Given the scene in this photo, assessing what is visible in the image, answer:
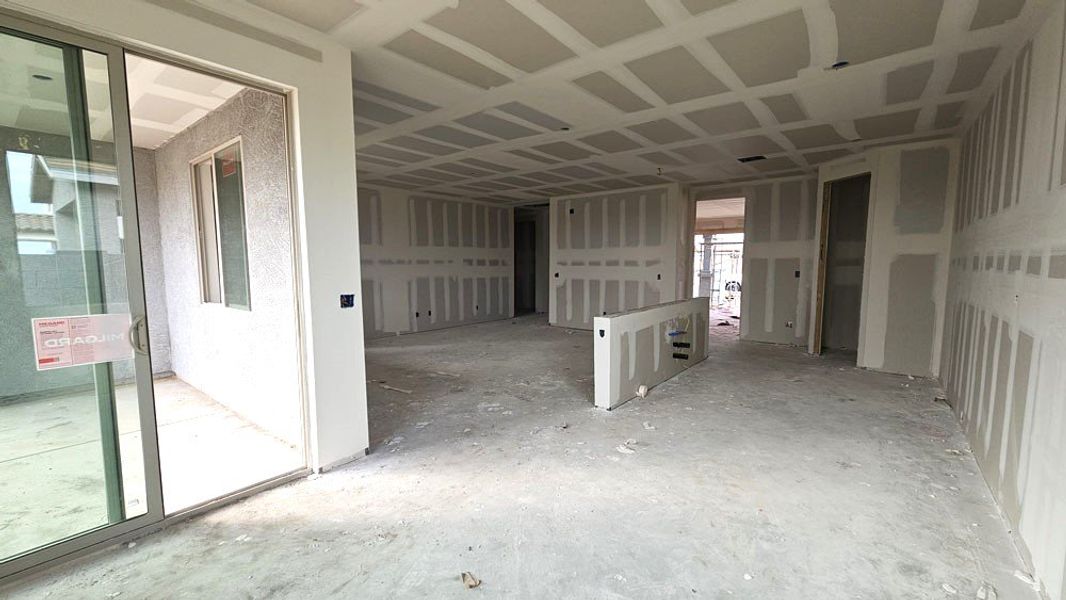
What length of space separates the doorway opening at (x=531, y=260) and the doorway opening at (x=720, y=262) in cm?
393

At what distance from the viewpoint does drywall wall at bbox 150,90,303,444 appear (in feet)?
9.18

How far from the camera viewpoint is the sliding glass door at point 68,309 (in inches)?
69.6

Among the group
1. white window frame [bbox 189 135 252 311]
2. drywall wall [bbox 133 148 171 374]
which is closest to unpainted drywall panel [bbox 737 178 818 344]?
white window frame [bbox 189 135 252 311]

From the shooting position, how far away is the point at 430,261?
8.71 metres

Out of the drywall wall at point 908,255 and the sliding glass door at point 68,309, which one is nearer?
the sliding glass door at point 68,309

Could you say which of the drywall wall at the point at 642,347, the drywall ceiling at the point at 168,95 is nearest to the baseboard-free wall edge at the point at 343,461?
the drywall wall at the point at 642,347

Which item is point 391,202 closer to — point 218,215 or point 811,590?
point 218,215

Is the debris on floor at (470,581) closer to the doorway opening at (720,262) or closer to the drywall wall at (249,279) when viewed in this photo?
the drywall wall at (249,279)

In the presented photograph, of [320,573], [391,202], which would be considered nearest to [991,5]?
[320,573]

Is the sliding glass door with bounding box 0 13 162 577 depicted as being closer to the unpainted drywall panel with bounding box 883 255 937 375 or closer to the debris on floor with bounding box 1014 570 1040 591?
the debris on floor with bounding box 1014 570 1040 591

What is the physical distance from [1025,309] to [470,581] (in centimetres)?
298

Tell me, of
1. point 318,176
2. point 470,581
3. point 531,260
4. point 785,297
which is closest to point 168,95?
point 318,176

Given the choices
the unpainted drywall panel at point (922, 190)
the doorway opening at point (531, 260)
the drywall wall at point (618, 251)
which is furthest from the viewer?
the doorway opening at point (531, 260)

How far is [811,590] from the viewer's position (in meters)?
1.74
